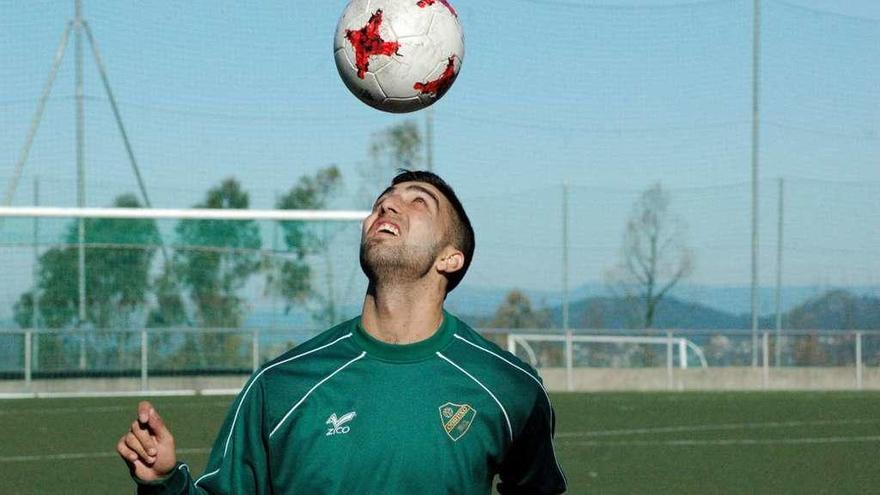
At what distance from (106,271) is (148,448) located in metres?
14.8

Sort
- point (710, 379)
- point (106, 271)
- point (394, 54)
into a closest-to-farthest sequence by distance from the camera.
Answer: point (394, 54) → point (106, 271) → point (710, 379)

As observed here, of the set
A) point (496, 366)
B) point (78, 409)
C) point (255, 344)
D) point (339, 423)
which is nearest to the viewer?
point (339, 423)

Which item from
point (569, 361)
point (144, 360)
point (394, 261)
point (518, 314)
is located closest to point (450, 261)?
point (394, 261)

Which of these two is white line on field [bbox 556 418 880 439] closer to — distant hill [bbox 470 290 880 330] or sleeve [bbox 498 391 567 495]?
distant hill [bbox 470 290 880 330]

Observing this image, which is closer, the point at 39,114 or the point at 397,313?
the point at 397,313

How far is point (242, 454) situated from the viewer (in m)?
3.47

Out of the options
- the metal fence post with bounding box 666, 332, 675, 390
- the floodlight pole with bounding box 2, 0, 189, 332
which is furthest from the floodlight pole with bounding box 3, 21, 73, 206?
the metal fence post with bounding box 666, 332, 675, 390

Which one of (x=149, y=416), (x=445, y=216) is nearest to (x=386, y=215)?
(x=445, y=216)

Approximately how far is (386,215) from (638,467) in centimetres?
599

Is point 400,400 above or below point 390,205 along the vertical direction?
below

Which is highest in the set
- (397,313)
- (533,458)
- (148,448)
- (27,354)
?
(397,313)

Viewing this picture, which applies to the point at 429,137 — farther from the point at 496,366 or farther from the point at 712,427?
the point at 496,366

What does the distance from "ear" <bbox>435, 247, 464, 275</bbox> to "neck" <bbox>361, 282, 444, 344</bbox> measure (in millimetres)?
79

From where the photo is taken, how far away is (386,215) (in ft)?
11.7
